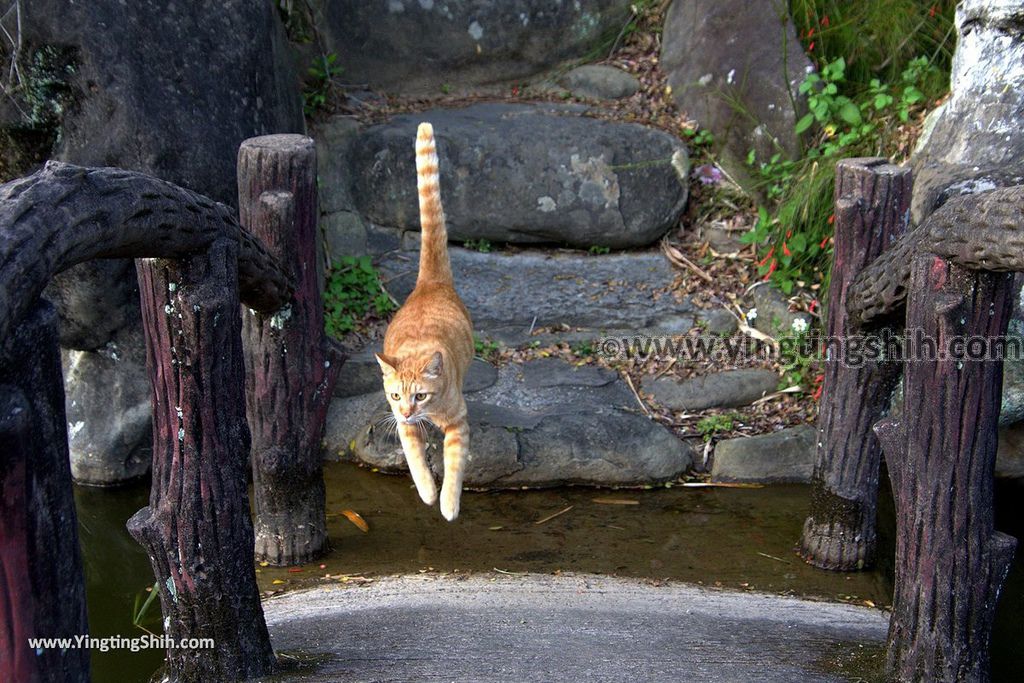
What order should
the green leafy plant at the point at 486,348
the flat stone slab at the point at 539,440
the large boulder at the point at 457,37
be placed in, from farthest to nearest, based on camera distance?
the large boulder at the point at 457,37 → the green leafy plant at the point at 486,348 → the flat stone slab at the point at 539,440

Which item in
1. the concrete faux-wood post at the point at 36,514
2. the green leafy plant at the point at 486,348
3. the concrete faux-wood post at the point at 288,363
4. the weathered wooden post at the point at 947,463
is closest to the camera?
the concrete faux-wood post at the point at 36,514

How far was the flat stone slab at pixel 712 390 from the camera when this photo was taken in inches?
219

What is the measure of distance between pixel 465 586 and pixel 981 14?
367 cm

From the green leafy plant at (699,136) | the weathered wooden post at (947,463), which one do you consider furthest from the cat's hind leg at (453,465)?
the green leafy plant at (699,136)

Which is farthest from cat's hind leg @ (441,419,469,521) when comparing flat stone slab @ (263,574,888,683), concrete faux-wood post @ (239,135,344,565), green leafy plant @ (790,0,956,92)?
green leafy plant @ (790,0,956,92)

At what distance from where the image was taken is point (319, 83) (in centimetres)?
677

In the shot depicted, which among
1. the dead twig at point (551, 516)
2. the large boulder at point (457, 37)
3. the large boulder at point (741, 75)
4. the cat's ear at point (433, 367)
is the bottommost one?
the dead twig at point (551, 516)

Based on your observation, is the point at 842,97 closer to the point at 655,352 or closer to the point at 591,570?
the point at 655,352

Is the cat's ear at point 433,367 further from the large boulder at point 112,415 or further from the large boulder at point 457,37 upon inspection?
the large boulder at point 457,37

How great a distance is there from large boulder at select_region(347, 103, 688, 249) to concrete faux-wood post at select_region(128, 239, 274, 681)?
142 inches

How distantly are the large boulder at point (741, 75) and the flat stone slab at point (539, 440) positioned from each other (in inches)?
80.9

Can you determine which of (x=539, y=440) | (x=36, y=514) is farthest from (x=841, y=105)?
(x=36, y=514)

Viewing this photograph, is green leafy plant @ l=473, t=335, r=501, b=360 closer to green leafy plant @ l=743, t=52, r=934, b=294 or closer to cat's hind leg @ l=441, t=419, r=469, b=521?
cat's hind leg @ l=441, t=419, r=469, b=521

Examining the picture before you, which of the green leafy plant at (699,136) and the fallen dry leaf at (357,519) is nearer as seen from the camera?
the fallen dry leaf at (357,519)
